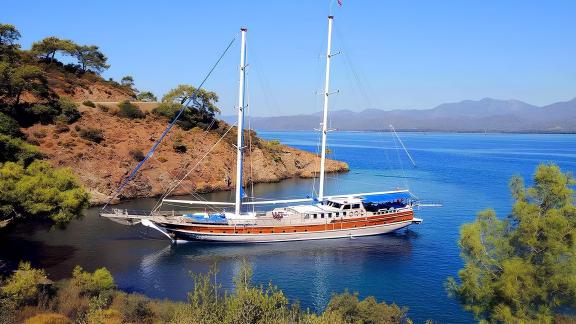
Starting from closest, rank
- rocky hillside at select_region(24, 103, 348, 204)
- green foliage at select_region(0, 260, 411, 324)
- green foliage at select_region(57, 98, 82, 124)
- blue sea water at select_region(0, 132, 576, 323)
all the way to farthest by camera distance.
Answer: green foliage at select_region(0, 260, 411, 324), blue sea water at select_region(0, 132, 576, 323), rocky hillside at select_region(24, 103, 348, 204), green foliage at select_region(57, 98, 82, 124)

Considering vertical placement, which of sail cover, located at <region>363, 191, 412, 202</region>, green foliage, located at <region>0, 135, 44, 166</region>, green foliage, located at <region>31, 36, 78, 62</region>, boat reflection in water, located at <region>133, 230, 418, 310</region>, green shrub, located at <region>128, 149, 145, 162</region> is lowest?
boat reflection in water, located at <region>133, 230, 418, 310</region>

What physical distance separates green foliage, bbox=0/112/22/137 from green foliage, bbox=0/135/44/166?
13.5m

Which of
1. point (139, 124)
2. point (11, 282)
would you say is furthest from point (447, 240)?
point (139, 124)

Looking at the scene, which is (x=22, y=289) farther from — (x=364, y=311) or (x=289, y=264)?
(x=289, y=264)

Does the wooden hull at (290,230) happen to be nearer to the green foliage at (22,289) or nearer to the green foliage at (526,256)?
the green foliage at (22,289)

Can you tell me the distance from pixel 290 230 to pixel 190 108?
43.4 metres

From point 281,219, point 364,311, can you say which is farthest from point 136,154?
point 364,311

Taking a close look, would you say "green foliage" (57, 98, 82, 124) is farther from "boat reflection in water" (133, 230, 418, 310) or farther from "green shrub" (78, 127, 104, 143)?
"boat reflection in water" (133, 230, 418, 310)

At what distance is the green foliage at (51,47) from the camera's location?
245 feet

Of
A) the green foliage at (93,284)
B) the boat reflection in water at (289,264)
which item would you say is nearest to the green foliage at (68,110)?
the boat reflection in water at (289,264)

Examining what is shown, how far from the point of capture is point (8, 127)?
160 ft

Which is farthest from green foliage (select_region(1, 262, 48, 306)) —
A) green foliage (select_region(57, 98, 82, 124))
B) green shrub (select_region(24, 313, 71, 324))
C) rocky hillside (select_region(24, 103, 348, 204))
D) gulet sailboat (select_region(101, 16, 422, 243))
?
green foliage (select_region(57, 98, 82, 124))

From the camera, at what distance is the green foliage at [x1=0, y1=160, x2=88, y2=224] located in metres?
25.8

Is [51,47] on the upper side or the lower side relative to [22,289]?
upper
